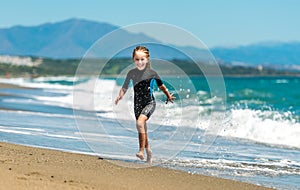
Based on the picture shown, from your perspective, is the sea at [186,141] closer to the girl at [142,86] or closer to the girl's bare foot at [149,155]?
the girl's bare foot at [149,155]

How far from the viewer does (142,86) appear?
401 inches

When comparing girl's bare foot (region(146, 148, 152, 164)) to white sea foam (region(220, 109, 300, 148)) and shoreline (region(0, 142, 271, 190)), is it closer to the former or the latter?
shoreline (region(0, 142, 271, 190))

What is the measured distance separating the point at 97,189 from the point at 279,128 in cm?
1307

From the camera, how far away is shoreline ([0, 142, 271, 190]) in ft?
25.7

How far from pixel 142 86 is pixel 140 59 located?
485 millimetres

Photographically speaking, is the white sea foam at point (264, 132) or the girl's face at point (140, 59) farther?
the white sea foam at point (264, 132)

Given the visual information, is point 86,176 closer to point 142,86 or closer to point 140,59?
point 142,86

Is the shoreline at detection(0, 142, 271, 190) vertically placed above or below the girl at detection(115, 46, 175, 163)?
below

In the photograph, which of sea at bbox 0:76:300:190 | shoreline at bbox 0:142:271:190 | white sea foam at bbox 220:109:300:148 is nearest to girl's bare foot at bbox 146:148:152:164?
sea at bbox 0:76:300:190

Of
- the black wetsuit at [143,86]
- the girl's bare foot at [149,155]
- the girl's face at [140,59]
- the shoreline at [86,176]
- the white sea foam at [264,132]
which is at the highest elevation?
the girl's face at [140,59]

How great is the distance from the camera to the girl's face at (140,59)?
9.96 metres

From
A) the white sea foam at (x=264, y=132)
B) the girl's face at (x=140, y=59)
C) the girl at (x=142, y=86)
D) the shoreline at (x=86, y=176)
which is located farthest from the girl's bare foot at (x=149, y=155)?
the white sea foam at (x=264, y=132)

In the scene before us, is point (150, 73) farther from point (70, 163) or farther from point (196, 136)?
point (196, 136)

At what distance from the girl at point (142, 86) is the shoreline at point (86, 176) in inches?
34.9
